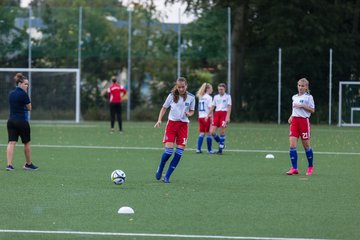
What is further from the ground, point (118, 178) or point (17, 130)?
point (17, 130)

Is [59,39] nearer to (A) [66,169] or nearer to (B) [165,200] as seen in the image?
(A) [66,169]

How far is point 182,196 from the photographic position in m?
13.7

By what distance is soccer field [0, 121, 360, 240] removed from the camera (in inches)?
416

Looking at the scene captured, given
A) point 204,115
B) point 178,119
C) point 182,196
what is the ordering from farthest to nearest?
1. point 204,115
2. point 178,119
3. point 182,196

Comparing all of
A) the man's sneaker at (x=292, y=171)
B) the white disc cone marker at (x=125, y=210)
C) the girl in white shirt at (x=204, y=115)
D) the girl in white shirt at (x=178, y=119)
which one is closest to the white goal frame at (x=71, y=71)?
the girl in white shirt at (x=204, y=115)

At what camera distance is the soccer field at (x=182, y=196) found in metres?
10.6

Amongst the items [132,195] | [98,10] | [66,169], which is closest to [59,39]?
[98,10]

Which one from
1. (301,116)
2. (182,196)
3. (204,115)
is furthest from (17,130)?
(204,115)

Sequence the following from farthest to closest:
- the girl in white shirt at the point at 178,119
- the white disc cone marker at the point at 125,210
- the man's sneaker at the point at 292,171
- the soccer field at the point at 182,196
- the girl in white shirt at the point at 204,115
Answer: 1. the girl in white shirt at the point at 204,115
2. the man's sneaker at the point at 292,171
3. the girl in white shirt at the point at 178,119
4. the white disc cone marker at the point at 125,210
5. the soccer field at the point at 182,196

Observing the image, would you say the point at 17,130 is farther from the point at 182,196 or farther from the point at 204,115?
the point at 204,115

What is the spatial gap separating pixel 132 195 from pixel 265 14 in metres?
31.9

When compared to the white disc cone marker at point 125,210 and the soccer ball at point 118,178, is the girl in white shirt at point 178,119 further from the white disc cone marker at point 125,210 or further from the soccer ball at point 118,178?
the white disc cone marker at point 125,210

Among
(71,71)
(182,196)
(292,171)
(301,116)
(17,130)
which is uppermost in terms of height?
(71,71)

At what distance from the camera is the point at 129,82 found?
4372 cm
